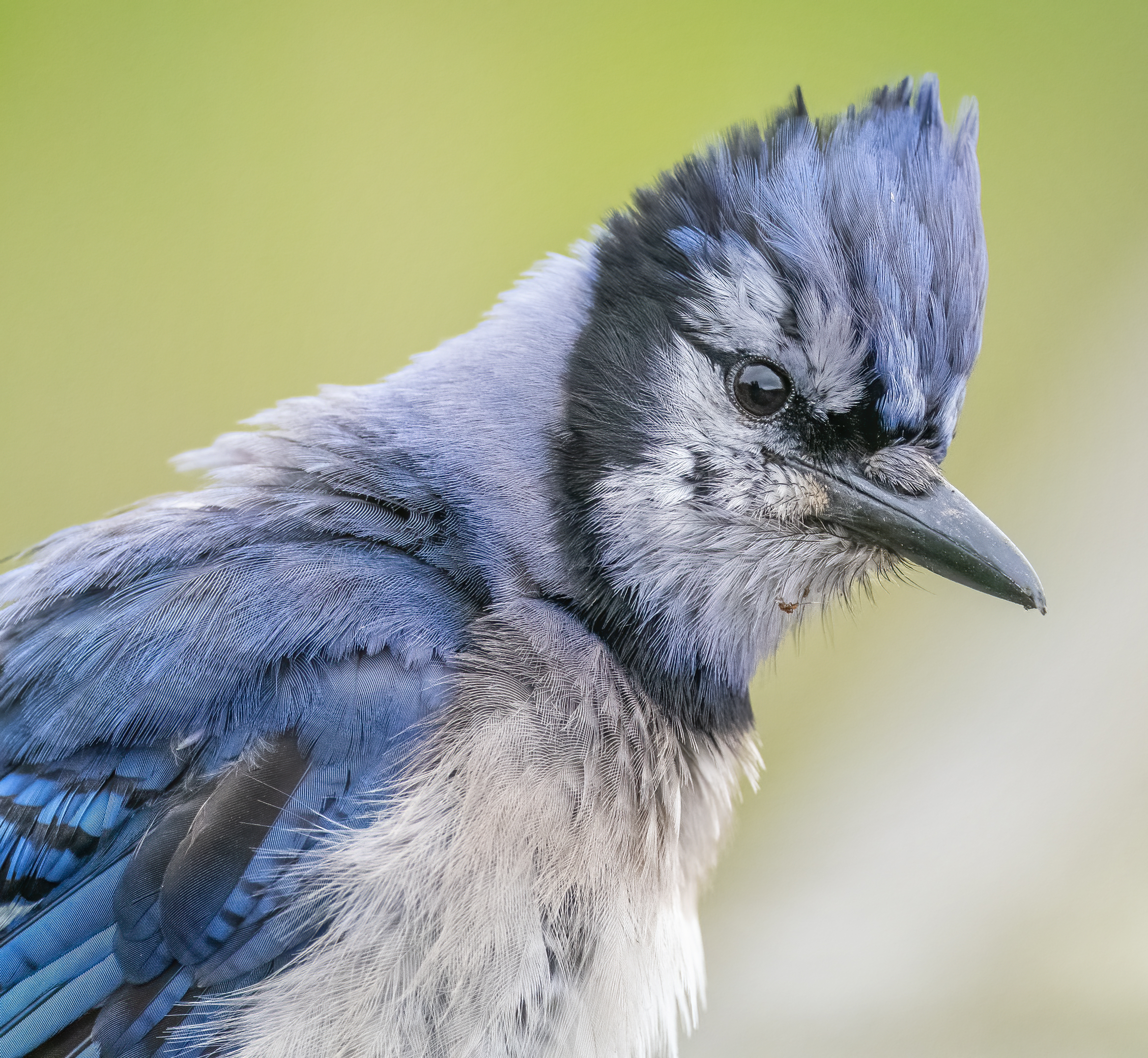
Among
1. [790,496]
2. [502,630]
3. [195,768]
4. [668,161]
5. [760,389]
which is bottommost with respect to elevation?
[195,768]

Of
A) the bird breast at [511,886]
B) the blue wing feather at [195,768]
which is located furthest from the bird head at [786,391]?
the blue wing feather at [195,768]

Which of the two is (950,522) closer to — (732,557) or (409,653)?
(732,557)

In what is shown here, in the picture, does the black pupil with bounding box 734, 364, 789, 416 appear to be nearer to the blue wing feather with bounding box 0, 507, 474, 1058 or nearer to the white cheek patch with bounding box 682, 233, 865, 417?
the white cheek patch with bounding box 682, 233, 865, 417

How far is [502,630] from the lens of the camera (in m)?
1.25

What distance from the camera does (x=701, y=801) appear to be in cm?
142

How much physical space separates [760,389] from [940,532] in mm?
287

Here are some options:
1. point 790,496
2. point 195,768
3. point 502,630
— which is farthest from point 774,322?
point 195,768

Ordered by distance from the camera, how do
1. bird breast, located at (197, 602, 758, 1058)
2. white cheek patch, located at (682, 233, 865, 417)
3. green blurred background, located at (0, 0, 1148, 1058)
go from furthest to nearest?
1. green blurred background, located at (0, 0, 1148, 1058)
2. white cheek patch, located at (682, 233, 865, 417)
3. bird breast, located at (197, 602, 758, 1058)

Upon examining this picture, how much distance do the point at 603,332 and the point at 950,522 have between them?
51cm

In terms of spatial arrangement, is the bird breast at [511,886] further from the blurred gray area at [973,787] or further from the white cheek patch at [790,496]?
the blurred gray area at [973,787]

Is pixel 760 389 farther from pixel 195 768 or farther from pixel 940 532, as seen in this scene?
pixel 195 768

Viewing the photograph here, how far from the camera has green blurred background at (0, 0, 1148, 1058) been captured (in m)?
1.92

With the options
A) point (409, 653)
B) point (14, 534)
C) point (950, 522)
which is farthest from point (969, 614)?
point (14, 534)

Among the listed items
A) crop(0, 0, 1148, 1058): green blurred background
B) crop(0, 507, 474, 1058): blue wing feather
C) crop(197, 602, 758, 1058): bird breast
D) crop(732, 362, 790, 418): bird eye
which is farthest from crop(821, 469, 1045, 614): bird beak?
crop(0, 0, 1148, 1058): green blurred background
